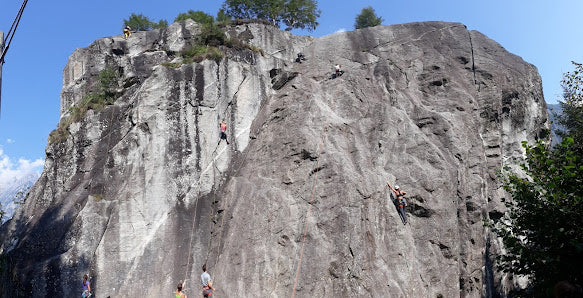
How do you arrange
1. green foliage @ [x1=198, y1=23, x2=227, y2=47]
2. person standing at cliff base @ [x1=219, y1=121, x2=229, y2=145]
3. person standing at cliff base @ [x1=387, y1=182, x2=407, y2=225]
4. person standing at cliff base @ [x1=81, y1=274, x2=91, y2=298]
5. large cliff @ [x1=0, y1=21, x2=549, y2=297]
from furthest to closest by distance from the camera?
green foliage @ [x1=198, y1=23, x2=227, y2=47] → person standing at cliff base @ [x1=219, y1=121, x2=229, y2=145] → person standing at cliff base @ [x1=387, y1=182, x2=407, y2=225] → large cliff @ [x1=0, y1=21, x2=549, y2=297] → person standing at cliff base @ [x1=81, y1=274, x2=91, y2=298]

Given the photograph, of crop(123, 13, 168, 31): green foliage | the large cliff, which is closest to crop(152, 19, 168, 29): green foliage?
crop(123, 13, 168, 31): green foliage

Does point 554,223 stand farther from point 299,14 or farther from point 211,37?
point 299,14

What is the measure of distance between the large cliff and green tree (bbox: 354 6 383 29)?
21.5 metres

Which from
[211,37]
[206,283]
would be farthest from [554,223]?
[211,37]

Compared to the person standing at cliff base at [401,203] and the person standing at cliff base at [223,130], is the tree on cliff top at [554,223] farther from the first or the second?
the person standing at cliff base at [223,130]

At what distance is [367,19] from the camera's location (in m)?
46.2

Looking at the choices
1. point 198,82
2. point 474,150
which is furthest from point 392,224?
point 198,82

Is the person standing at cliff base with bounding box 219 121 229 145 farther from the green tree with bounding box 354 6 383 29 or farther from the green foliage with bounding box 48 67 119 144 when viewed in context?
the green tree with bounding box 354 6 383 29

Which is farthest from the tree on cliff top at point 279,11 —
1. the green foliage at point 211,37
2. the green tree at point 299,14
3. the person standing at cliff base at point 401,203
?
the person standing at cliff base at point 401,203

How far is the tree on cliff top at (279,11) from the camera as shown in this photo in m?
41.0

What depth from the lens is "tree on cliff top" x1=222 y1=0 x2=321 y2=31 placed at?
41.0 m

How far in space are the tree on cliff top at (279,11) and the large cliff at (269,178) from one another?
16.7 meters

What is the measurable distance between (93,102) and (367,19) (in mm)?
34127

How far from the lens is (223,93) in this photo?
22.3m
